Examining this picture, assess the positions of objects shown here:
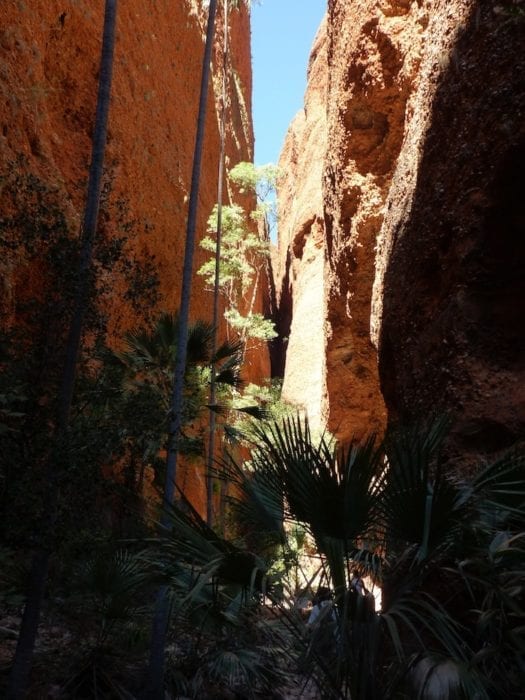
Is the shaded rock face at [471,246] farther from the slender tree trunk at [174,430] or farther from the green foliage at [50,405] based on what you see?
the green foliage at [50,405]

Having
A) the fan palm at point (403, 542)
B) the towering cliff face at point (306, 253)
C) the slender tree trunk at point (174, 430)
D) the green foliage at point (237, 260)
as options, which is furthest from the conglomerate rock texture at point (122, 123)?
the fan palm at point (403, 542)

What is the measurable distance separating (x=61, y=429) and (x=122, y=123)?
524 inches

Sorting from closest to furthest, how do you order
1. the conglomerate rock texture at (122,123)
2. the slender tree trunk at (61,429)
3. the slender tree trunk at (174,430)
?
1. the slender tree trunk at (61,429)
2. the slender tree trunk at (174,430)
3. the conglomerate rock texture at (122,123)

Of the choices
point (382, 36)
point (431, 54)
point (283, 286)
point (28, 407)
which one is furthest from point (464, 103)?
point (283, 286)

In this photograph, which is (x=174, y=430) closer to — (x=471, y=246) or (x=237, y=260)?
(x=471, y=246)

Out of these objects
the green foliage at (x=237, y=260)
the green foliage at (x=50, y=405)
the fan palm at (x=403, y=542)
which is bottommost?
the fan palm at (x=403, y=542)

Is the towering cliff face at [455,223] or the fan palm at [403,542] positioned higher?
the towering cliff face at [455,223]

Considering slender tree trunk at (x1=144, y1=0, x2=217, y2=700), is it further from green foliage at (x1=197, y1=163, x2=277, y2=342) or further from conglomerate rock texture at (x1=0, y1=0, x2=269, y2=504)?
green foliage at (x1=197, y1=163, x2=277, y2=342)

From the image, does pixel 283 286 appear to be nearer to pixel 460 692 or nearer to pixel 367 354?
pixel 367 354

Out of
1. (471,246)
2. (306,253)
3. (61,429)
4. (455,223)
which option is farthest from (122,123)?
(471,246)

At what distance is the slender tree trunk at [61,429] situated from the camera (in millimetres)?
5516

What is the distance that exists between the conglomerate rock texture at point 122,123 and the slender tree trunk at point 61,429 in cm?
64

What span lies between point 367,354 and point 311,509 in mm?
10847

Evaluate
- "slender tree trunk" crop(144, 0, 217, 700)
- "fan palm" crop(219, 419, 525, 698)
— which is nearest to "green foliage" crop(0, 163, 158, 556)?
"slender tree trunk" crop(144, 0, 217, 700)
